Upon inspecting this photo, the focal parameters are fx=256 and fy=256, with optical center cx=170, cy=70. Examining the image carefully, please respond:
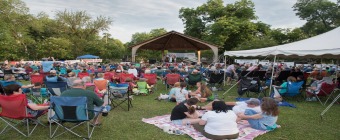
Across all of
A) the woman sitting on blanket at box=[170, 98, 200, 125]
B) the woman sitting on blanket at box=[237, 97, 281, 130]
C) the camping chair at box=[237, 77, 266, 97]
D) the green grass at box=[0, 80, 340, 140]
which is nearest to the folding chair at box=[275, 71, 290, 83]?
the camping chair at box=[237, 77, 266, 97]

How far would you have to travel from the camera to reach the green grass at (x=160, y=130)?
4.51m

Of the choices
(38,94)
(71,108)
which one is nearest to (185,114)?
(71,108)

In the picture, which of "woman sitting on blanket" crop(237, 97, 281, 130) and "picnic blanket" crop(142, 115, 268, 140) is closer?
"picnic blanket" crop(142, 115, 268, 140)

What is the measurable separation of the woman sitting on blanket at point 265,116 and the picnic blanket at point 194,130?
0.13 meters

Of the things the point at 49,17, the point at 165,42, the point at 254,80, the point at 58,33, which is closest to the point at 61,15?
the point at 58,33

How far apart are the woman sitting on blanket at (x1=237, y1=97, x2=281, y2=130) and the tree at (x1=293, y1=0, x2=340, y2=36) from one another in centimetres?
3910

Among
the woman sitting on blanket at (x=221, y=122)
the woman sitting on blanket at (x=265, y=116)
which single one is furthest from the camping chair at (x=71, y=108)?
the woman sitting on blanket at (x=265, y=116)

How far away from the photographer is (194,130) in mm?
4738

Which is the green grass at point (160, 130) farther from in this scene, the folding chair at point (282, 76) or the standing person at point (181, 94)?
the folding chair at point (282, 76)

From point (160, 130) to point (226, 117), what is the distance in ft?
4.63

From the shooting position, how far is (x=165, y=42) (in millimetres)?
22812

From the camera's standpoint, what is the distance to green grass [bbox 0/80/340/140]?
177 inches

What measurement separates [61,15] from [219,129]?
38608 millimetres

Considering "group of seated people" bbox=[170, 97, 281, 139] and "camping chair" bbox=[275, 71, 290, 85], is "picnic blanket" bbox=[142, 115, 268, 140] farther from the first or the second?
"camping chair" bbox=[275, 71, 290, 85]
